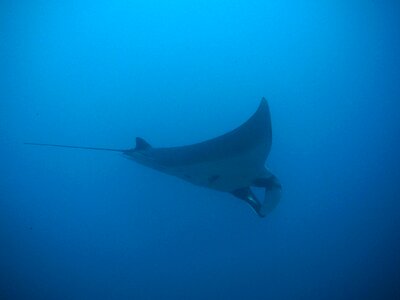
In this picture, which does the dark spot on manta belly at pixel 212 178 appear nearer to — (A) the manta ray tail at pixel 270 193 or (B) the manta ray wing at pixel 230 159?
(B) the manta ray wing at pixel 230 159

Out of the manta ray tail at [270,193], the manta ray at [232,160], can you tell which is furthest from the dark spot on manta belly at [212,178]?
the manta ray tail at [270,193]

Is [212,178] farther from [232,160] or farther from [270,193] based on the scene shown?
[270,193]

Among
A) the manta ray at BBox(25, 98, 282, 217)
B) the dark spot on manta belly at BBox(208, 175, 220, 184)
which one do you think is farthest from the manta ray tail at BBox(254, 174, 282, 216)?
the dark spot on manta belly at BBox(208, 175, 220, 184)

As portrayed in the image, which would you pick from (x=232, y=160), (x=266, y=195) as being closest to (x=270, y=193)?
(x=266, y=195)

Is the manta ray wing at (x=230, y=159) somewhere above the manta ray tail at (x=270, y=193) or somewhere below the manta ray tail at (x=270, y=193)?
above

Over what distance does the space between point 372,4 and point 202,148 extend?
28.8 feet

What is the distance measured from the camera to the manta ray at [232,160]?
326 centimetres

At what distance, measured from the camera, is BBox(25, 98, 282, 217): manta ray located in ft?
10.7

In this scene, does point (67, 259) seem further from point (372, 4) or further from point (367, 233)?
point (372, 4)

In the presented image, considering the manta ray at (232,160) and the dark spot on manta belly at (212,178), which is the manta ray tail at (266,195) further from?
the dark spot on manta belly at (212,178)

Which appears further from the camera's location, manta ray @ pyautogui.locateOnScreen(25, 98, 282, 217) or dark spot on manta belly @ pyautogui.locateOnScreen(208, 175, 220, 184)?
dark spot on manta belly @ pyautogui.locateOnScreen(208, 175, 220, 184)

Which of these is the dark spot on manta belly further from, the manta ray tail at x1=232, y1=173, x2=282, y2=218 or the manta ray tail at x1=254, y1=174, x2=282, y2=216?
the manta ray tail at x1=254, y1=174, x2=282, y2=216

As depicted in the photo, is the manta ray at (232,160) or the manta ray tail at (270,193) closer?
the manta ray at (232,160)

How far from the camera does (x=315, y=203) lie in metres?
10.7
